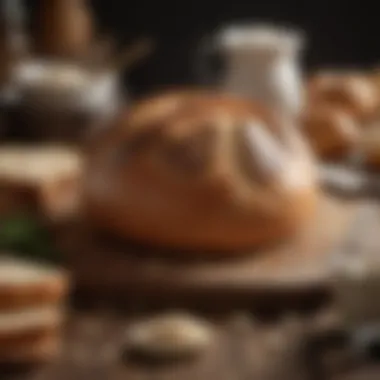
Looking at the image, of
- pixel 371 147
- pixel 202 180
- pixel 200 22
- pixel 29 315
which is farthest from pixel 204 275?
pixel 200 22

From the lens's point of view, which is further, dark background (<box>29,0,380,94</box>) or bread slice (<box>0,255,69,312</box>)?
dark background (<box>29,0,380,94</box>)

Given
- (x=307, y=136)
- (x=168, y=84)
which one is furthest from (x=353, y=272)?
(x=168, y=84)

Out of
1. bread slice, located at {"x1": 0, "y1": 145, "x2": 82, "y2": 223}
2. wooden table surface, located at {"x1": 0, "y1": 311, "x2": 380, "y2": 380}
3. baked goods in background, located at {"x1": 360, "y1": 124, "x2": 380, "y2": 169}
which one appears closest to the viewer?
wooden table surface, located at {"x1": 0, "y1": 311, "x2": 380, "y2": 380}

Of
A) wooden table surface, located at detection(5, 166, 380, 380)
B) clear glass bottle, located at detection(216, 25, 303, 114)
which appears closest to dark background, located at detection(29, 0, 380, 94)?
clear glass bottle, located at detection(216, 25, 303, 114)

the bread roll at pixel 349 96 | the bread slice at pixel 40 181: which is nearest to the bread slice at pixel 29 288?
the bread slice at pixel 40 181

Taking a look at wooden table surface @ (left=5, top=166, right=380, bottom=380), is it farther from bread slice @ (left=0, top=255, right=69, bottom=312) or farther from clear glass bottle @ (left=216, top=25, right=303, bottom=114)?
clear glass bottle @ (left=216, top=25, right=303, bottom=114)

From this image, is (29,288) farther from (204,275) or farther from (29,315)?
(204,275)

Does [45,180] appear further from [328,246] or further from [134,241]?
[328,246]
